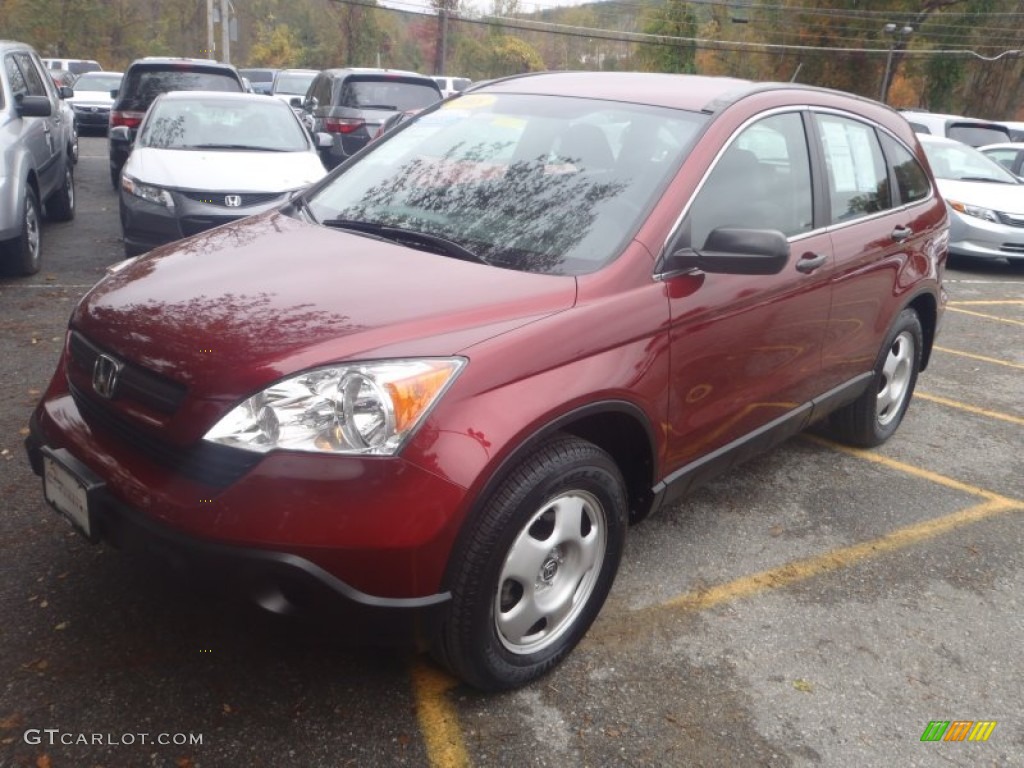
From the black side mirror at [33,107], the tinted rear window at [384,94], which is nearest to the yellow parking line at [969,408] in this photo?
the black side mirror at [33,107]

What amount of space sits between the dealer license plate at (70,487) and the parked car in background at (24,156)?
15.1 feet

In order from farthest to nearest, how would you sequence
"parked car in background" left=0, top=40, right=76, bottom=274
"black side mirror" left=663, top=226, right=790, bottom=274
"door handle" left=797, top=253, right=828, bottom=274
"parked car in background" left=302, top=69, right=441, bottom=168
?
"parked car in background" left=302, top=69, right=441, bottom=168 < "parked car in background" left=0, top=40, right=76, bottom=274 < "door handle" left=797, top=253, right=828, bottom=274 < "black side mirror" left=663, top=226, right=790, bottom=274

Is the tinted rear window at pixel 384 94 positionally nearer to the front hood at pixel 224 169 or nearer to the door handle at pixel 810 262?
the front hood at pixel 224 169

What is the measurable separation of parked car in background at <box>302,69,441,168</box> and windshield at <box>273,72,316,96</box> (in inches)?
476

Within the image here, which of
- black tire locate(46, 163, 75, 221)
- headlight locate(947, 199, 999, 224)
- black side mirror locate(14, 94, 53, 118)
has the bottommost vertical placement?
black tire locate(46, 163, 75, 221)

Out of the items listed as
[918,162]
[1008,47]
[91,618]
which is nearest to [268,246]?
[91,618]

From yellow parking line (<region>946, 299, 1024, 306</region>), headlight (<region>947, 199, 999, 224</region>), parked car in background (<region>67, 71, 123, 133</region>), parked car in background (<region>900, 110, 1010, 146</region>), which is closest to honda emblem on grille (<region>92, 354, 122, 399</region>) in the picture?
yellow parking line (<region>946, 299, 1024, 306</region>)

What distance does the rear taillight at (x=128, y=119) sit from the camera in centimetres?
1086

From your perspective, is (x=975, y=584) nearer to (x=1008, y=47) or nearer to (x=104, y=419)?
(x=104, y=419)

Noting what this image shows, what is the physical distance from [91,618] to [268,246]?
134 centimetres

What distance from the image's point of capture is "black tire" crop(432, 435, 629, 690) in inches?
91.7

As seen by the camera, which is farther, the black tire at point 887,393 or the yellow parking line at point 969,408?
the yellow parking line at point 969,408

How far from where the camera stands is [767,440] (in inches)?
142

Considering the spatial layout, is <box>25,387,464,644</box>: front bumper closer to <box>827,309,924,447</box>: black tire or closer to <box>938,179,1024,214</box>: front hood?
<box>827,309,924,447</box>: black tire
